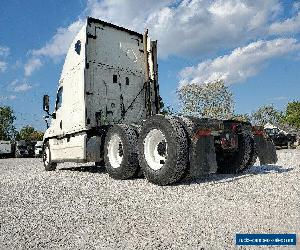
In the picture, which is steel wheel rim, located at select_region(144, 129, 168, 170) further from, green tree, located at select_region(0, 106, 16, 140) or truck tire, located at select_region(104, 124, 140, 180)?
green tree, located at select_region(0, 106, 16, 140)

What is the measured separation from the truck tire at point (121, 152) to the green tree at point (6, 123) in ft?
236

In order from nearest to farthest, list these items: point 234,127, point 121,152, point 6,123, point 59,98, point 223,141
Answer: point 223,141 < point 234,127 < point 121,152 < point 59,98 < point 6,123

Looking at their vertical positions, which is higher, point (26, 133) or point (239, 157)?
point (26, 133)

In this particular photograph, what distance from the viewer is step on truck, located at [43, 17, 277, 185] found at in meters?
5.70

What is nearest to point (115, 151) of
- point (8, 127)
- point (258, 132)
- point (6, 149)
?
point (258, 132)

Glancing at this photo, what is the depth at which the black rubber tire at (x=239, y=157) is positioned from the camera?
7.35 metres

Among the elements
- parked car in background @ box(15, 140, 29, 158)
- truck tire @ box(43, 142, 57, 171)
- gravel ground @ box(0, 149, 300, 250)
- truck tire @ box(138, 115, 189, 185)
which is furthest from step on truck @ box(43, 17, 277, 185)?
parked car in background @ box(15, 140, 29, 158)

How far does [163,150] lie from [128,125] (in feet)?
3.85

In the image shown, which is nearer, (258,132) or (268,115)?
(258,132)

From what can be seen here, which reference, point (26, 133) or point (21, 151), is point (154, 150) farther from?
point (26, 133)

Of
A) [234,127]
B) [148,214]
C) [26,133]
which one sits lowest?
[148,214]

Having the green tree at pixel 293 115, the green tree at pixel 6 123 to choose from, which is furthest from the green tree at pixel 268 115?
the green tree at pixel 6 123

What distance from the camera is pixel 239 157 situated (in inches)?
292

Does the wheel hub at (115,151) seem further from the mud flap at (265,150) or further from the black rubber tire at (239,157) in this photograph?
the mud flap at (265,150)
